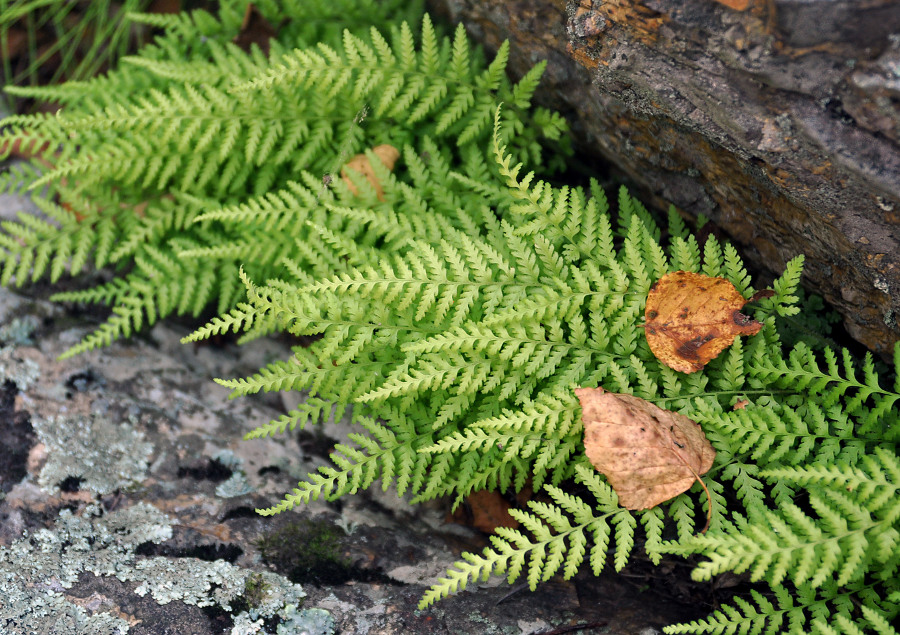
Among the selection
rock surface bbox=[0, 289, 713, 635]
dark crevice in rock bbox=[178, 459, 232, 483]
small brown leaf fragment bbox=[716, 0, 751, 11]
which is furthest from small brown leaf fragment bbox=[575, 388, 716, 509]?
dark crevice in rock bbox=[178, 459, 232, 483]

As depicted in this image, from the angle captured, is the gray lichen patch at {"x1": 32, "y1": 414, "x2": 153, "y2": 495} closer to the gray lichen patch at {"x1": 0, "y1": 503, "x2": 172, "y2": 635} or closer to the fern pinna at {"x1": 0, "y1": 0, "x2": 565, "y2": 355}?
the gray lichen patch at {"x1": 0, "y1": 503, "x2": 172, "y2": 635}

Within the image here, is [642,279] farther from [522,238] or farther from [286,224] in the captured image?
[286,224]

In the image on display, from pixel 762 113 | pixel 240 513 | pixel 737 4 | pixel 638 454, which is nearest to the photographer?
pixel 737 4

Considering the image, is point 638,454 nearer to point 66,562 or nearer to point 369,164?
point 369,164

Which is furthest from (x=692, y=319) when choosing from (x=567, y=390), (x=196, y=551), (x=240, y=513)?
(x=196, y=551)

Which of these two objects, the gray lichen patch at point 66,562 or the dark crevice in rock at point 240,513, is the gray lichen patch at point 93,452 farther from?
the dark crevice in rock at point 240,513

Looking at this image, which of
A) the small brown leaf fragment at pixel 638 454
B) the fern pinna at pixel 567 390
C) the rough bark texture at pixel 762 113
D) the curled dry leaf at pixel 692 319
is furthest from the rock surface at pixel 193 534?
the rough bark texture at pixel 762 113

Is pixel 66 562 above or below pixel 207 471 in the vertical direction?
below
